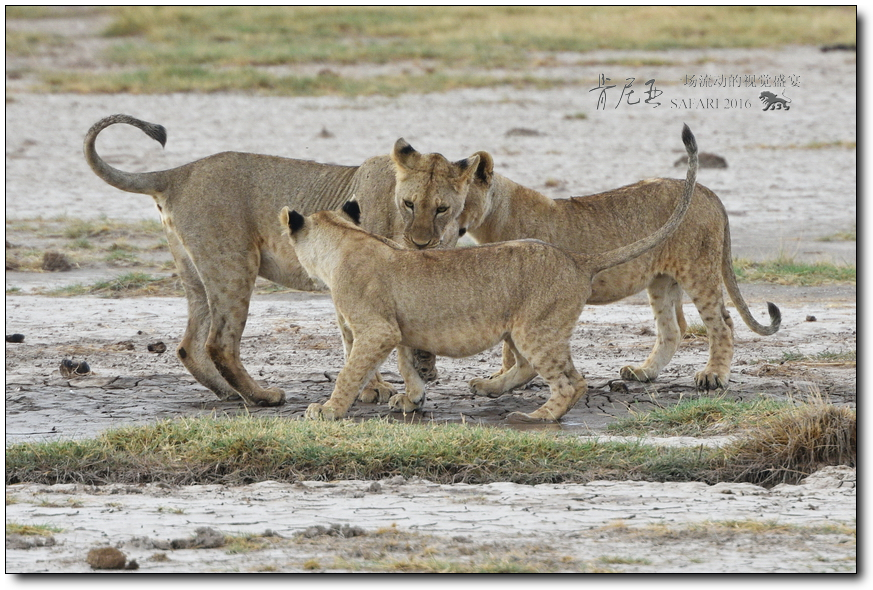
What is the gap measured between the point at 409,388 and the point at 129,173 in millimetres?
1847

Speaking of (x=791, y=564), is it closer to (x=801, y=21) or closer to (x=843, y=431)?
(x=843, y=431)

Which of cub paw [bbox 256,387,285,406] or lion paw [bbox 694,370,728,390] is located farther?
lion paw [bbox 694,370,728,390]

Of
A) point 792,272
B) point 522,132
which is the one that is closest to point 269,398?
point 792,272

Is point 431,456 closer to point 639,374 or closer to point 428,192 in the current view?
point 428,192

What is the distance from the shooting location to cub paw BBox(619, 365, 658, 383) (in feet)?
24.3

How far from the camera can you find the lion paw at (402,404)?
6.59 metres

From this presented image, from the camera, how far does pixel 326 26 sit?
26.7 m

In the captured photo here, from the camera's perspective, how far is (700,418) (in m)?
6.16

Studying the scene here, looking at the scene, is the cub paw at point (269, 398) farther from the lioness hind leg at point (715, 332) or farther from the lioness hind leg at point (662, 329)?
the lioness hind leg at point (715, 332)

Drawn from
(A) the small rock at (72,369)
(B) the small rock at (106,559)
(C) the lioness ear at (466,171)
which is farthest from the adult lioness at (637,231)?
(B) the small rock at (106,559)

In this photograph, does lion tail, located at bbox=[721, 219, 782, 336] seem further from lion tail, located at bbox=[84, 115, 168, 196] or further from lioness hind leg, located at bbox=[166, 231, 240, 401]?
lion tail, located at bbox=[84, 115, 168, 196]

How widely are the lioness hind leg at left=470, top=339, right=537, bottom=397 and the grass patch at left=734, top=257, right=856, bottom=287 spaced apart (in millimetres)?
3979

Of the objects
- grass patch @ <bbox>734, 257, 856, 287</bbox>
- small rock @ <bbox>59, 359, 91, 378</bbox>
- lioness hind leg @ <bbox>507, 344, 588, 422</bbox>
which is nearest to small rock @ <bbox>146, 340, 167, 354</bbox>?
small rock @ <bbox>59, 359, 91, 378</bbox>

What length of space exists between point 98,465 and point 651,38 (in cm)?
2043
